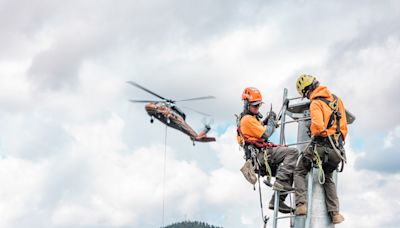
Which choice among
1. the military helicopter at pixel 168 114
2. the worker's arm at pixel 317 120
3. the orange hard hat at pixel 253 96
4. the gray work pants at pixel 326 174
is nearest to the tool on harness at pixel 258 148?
the orange hard hat at pixel 253 96

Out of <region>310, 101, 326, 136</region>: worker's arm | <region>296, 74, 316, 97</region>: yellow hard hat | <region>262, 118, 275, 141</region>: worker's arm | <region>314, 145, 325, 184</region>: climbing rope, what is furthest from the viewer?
<region>262, 118, 275, 141</region>: worker's arm

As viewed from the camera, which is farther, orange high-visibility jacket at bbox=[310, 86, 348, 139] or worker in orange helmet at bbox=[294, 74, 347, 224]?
worker in orange helmet at bbox=[294, 74, 347, 224]

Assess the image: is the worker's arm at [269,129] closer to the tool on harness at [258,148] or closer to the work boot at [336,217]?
the tool on harness at [258,148]

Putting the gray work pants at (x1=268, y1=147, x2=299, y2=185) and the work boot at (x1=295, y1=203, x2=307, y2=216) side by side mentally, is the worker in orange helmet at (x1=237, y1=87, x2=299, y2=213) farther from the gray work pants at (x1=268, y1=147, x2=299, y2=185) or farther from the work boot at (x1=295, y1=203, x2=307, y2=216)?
the work boot at (x1=295, y1=203, x2=307, y2=216)

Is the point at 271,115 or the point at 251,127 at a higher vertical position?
the point at 271,115

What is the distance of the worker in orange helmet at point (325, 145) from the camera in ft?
39.9

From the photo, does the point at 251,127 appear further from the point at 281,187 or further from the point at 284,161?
the point at 281,187

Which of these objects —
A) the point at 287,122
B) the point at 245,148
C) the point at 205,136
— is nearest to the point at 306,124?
the point at 287,122

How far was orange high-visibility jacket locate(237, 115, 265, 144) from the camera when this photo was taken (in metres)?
13.5

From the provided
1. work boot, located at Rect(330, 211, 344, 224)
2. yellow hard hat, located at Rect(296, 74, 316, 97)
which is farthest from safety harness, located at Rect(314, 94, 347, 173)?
work boot, located at Rect(330, 211, 344, 224)

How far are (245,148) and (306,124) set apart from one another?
1.60m

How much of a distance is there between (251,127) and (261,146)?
1.51 ft

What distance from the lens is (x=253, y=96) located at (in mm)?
13789

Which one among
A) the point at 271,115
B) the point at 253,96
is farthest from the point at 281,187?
the point at 253,96
